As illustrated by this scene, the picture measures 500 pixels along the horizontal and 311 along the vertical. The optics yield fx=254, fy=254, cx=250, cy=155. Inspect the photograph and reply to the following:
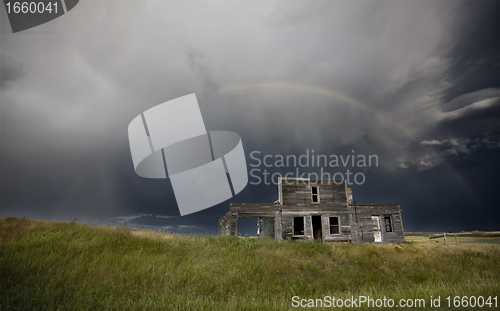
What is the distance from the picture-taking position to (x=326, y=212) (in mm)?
23609

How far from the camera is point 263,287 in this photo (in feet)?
32.7

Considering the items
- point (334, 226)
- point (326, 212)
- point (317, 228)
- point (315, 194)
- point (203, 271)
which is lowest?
point (203, 271)

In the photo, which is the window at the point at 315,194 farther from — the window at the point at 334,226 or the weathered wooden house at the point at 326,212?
the window at the point at 334,226

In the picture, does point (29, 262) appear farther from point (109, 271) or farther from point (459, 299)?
point (459, 299)

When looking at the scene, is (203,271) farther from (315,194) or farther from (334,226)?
(334,226)

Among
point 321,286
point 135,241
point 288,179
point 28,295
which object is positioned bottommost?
point 321,286

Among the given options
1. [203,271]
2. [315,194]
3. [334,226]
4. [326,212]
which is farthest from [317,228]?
[203,271]

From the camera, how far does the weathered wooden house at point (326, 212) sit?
22547 mm

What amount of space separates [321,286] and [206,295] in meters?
5.10

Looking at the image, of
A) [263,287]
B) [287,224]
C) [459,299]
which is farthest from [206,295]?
[287,224]

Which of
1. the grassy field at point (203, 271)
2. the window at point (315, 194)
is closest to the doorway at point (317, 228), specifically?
the window at point (315, 194)

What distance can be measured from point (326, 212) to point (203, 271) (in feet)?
51.6

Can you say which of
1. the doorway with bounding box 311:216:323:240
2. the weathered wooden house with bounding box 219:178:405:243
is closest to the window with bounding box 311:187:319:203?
Result: the weathered wooden house with bounding box 219:178:405:243

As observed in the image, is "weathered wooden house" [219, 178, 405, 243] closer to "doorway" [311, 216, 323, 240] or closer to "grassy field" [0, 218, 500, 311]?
"doorway" [311, 216, 323, 240]
